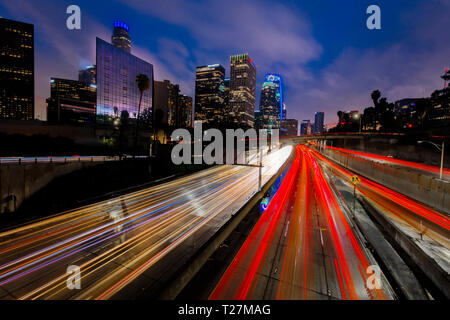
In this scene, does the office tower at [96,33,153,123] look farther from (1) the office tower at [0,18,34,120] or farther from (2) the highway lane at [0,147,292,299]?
(2) the highway lane at [0,147,292,299]

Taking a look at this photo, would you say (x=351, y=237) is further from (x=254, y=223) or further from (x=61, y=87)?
(x=61, y=87)

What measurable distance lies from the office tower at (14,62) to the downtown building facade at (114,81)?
5650 cm

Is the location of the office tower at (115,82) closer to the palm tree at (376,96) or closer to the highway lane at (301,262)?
the highway lane at (301,262)

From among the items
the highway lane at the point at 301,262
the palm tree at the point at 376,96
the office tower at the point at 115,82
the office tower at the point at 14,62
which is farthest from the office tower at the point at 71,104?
the palm tree at the point at 376,96

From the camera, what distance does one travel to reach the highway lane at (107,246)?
7.18 m

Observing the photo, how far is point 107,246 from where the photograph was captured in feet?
32.3

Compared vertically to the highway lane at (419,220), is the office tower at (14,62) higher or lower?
higher

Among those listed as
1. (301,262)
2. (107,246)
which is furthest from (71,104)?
(301,262)

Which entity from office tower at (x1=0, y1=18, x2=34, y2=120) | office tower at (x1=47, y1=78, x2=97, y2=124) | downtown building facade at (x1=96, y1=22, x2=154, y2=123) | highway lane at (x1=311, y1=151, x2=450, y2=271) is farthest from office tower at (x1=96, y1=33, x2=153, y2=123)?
highway lane at (x1=311, y1=151, x2=450, y2=271)

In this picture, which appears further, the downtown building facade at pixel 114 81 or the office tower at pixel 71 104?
the office tower at pixel 71 104

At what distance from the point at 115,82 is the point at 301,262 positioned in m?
95.2

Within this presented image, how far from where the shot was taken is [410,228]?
42.9 ft

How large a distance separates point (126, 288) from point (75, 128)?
5494cm
